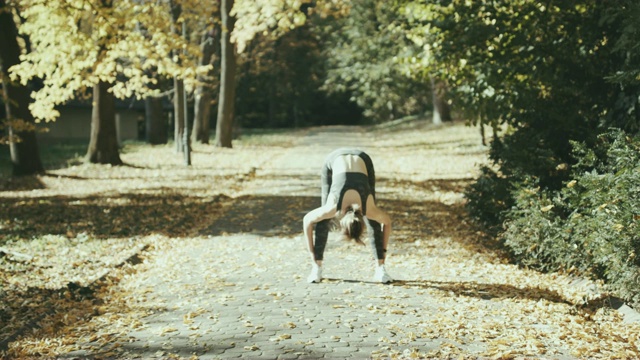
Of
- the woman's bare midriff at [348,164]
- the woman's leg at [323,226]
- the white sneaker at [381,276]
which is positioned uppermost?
the woman's bare midriff at [348,164]

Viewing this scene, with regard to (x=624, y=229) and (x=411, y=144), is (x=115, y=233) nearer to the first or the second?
(x=624, y=229)

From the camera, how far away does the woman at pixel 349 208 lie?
8.23 meters

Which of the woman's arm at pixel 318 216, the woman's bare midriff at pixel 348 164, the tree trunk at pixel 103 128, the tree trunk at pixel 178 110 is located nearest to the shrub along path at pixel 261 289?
the woman's arm at pixel 318 216

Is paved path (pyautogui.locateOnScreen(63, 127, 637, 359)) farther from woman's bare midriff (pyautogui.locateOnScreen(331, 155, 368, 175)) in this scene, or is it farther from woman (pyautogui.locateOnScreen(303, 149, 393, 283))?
woman's bare midriff (pyautogui.locateOnScreen(331, 155, 368, 175))

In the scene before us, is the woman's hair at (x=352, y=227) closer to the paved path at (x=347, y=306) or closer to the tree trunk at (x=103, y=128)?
the paved path at (x=347, y=306)

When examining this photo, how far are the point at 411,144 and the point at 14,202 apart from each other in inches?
958

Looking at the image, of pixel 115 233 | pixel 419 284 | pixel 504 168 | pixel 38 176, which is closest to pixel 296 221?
pixel 115 233

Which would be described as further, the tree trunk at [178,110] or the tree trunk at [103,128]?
the tree trunk at [178,110]

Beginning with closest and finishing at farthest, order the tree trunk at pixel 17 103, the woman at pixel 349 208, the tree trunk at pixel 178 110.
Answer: the woman at pixel 349 208, the tree trunk at pixel 17 103, the tree trunk at pixel 178 110

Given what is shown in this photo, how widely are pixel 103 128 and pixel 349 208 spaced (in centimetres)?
1741

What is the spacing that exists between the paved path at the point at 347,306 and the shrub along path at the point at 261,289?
2 cm

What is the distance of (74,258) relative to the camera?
1114 centimetres

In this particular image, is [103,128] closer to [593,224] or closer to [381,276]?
[381,276]

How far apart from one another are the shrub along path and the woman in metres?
0.50
